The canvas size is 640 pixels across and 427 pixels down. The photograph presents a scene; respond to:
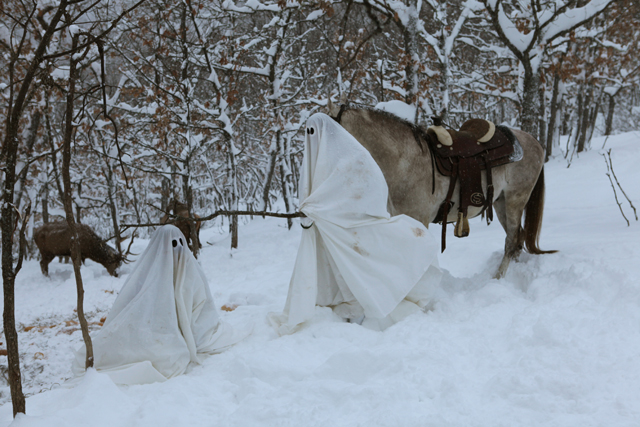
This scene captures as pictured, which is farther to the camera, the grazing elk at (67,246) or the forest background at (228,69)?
the grazing elk at (67,246)

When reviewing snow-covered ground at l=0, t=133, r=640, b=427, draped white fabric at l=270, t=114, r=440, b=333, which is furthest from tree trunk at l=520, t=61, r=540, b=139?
draped white fabric at l=270, t=114, r=440, b=333

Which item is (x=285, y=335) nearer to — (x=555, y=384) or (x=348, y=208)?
(x=348, y=208)

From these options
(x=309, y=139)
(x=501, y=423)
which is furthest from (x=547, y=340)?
(x=309, y=139)

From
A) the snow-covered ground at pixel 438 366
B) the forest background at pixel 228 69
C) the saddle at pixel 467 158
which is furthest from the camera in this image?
the forest background at pixel 228 69

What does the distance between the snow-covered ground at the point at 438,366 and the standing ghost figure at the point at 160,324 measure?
0.56 feet

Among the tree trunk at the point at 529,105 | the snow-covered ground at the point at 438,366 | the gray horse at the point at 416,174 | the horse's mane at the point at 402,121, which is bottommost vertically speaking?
the snow-covered ground at the point at 438,366

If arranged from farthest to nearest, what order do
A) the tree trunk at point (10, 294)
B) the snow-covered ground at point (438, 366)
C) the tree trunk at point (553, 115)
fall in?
the tree trunk at point (553, 115), the snow-covered ground at point (438, 366), the tree trunk at point (10, 294)

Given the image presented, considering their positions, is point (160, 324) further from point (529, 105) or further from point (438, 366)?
point (529, 105)

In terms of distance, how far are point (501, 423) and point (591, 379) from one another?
0.74 metres

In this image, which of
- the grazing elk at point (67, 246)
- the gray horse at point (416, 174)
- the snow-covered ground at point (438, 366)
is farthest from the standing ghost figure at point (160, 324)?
the grazing elk at point (67, 246)

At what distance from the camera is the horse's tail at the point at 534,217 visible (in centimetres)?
513

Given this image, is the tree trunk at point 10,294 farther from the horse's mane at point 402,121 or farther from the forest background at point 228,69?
the horse's mane at point 402,121

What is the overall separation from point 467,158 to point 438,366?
2.62 m

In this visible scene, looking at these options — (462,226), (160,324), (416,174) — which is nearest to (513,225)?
(462,226)
